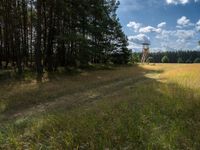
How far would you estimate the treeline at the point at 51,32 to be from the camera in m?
23.3

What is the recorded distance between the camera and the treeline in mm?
23328

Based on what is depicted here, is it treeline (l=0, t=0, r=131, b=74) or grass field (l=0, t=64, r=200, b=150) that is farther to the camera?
treeline (l=0, t=0, r=131, b=74)

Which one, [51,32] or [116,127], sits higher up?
[51,32]

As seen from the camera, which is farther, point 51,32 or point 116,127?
point 51,32

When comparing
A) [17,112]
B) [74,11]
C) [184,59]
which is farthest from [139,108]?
[184,59]

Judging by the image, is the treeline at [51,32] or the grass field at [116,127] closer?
the grass field at [116,127]

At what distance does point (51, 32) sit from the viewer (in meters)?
25.4

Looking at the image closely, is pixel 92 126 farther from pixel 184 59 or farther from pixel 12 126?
pixel 184 59

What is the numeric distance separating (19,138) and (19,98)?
20.6 ft

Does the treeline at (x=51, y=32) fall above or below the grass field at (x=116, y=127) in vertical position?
above

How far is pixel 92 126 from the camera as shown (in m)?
6.72

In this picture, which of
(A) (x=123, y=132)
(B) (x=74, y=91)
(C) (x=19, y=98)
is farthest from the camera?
(B) (x=74, y=91)

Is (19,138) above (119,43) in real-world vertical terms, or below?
below

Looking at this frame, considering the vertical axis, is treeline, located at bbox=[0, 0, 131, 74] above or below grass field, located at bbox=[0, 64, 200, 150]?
above
